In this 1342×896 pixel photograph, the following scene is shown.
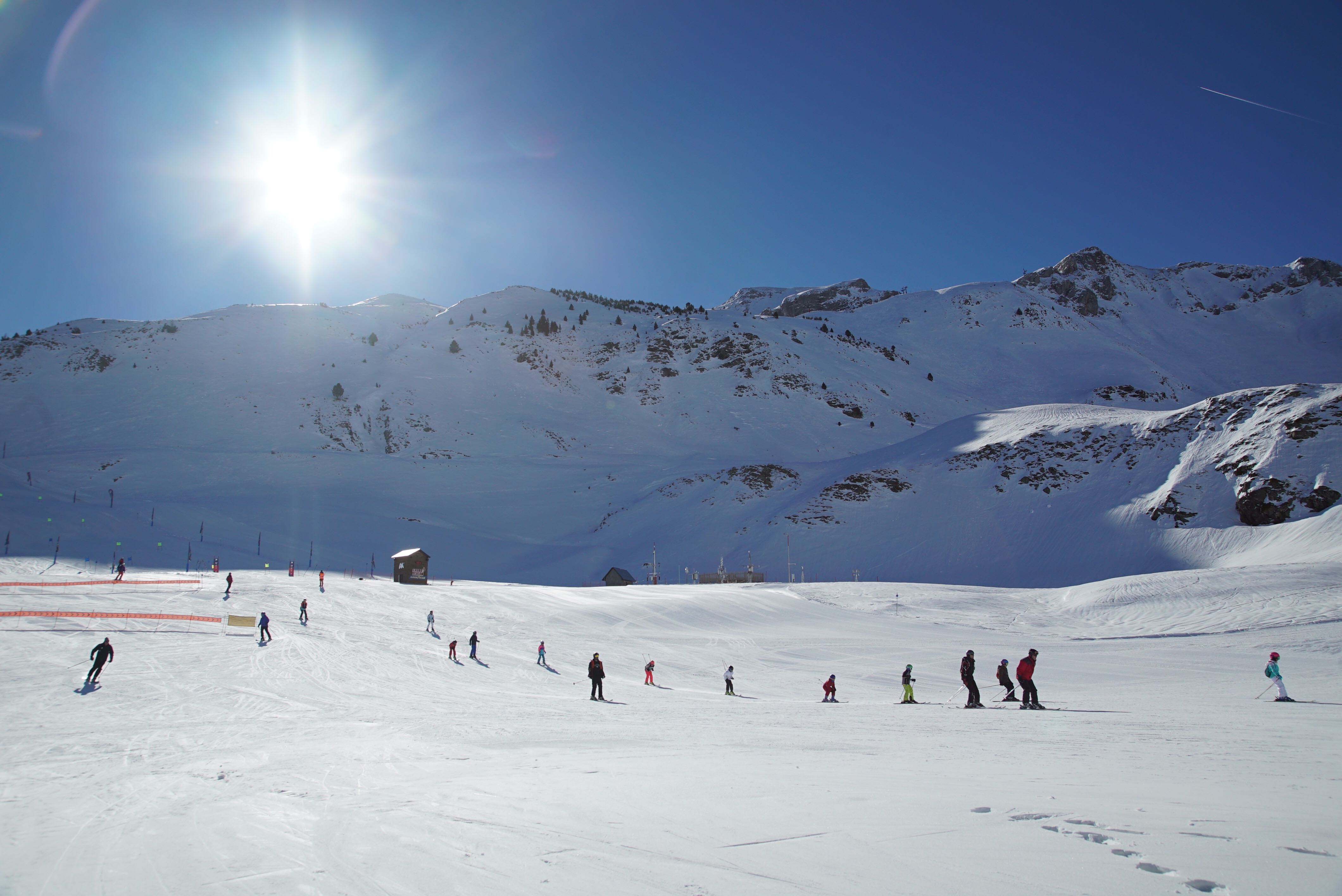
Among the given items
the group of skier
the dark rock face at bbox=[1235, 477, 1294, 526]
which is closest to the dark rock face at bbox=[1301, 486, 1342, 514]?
the dark rock face at bbox=[1235, 477, 1294, 526]

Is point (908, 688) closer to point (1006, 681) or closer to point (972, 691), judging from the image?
point (972, 691)

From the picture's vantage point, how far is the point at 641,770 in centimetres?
841

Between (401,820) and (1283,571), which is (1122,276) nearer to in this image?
(1283,571)

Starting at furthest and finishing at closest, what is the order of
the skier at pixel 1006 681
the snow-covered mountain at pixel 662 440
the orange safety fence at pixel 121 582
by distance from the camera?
the snow-covered mountain at pixel 662 440 < the orange safety fence at pixel 121 582 < the skier at pixel 1006 681

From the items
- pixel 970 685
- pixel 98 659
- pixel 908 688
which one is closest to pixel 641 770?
pixel 970 685

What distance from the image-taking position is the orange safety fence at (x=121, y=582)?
2823 centimetres

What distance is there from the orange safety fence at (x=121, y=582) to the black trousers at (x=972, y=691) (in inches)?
1349

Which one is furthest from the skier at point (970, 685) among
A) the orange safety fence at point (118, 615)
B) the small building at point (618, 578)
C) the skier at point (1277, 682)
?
the small building at point (618, 578)

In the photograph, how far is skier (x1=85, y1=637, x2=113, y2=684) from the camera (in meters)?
16.0

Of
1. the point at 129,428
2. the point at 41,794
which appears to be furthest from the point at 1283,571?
the point at 129,428

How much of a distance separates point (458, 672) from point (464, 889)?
704 inches

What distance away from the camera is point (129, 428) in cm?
7194

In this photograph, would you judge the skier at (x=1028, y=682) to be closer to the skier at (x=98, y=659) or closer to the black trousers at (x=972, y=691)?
the black trousers at (x=972, y=691)

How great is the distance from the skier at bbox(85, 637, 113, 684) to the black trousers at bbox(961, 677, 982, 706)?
1973 cm
